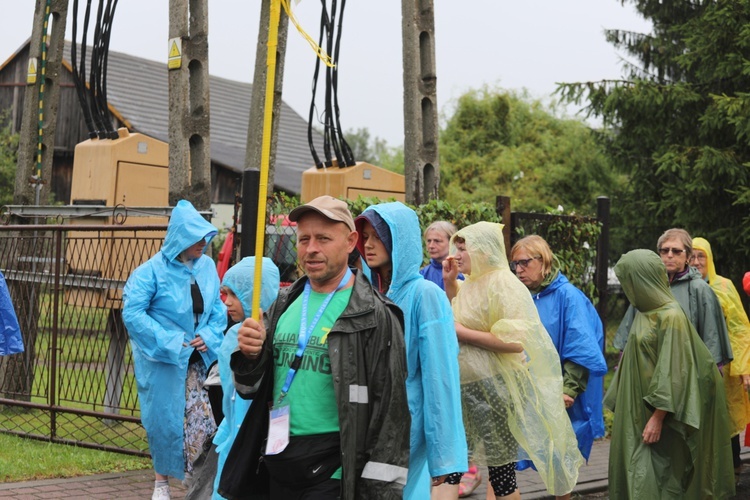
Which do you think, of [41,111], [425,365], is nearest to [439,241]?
[425,365]

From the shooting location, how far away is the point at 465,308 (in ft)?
20.4

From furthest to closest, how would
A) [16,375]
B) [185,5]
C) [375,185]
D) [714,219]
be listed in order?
[714,219]
[375,185]
[16,375]
[185,5]

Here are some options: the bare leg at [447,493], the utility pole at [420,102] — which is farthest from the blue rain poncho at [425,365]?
the utility pole at [420,102]

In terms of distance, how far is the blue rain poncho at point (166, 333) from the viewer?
22.8ft

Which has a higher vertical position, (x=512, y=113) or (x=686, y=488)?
(x=512, y=113)

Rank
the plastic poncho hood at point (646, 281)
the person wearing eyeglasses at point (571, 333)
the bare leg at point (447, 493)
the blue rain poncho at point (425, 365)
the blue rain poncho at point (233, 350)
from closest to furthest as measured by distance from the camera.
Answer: the blue rain poncho at point (425, 365), the blue rain poncho at point (233, 350), the bare leg at point (447, 493), the plastic poncho hood at point (646, 281), the person wearing eyeglasses at point (571, 333)

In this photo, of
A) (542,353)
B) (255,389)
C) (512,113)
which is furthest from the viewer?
(512,113)

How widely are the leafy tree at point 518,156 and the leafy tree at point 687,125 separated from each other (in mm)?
7101

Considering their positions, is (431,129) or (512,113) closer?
(431,129)

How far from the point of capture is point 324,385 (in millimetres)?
3672

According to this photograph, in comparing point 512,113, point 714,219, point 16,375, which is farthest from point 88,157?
point 512,113

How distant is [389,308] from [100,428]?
6.47 metres

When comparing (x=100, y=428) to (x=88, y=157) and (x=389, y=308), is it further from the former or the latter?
(x=389, y=308)

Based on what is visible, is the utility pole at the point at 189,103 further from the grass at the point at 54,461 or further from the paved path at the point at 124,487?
the paved path at the point at 124,487
